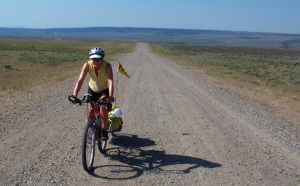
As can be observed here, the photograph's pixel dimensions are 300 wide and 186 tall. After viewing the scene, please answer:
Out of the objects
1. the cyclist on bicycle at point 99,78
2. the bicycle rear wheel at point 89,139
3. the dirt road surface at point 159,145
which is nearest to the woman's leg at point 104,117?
the cyclist on bicycle at point 99,78

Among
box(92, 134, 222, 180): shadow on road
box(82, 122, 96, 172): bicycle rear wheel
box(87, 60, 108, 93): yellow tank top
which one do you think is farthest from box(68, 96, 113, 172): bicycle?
box(87, 60, 108, 93): yellow tank top

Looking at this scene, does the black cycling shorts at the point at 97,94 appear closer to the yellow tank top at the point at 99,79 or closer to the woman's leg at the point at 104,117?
the yellow tank top at the point at 99,79

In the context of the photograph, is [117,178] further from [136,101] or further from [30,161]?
[136,101]

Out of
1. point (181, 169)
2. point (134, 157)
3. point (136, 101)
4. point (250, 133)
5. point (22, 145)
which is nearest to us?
point (181, 169)

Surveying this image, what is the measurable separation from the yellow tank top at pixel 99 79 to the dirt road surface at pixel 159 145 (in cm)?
121

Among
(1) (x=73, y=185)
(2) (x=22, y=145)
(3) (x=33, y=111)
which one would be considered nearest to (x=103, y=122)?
(1) (x=73, y=185)

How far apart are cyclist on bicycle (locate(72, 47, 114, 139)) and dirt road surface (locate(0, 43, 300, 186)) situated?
880mm

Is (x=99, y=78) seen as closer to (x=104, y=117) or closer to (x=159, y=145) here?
(x=104, y=117)

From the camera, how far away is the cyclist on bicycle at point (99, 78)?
23.5 ft

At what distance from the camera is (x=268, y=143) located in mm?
9188

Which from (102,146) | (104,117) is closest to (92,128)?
(104,117)

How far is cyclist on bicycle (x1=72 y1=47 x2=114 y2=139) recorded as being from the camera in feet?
23.5

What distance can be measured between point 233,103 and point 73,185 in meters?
9.65

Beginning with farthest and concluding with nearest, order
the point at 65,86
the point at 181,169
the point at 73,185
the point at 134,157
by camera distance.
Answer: the point at 65,86 < the point at 134,157 < the point at 181,169 < the point at 73,185
